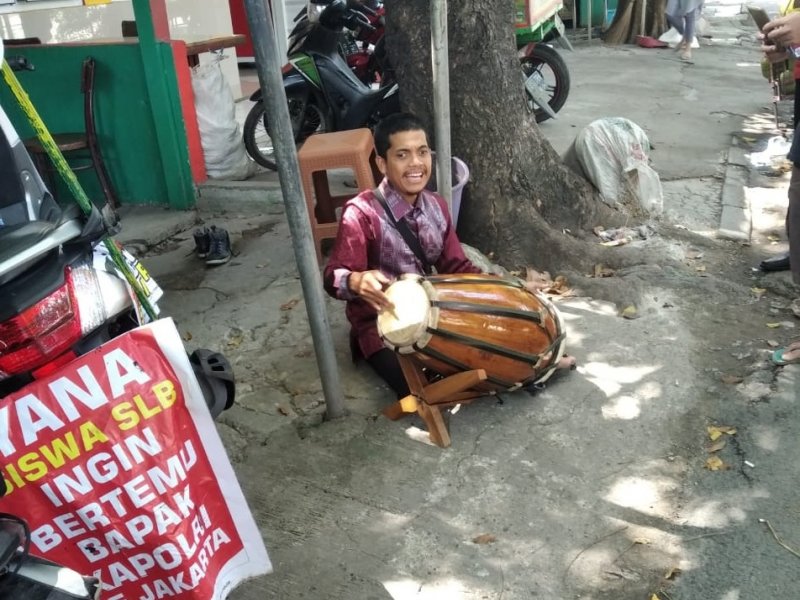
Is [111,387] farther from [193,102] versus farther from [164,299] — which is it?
[193,102]

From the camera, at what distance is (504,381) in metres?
2.95

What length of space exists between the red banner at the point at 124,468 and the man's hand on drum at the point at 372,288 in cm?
99

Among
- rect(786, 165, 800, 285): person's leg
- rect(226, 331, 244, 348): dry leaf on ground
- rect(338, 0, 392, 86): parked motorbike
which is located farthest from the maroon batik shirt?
rect(338, 0, 392, 86): parked motorbike

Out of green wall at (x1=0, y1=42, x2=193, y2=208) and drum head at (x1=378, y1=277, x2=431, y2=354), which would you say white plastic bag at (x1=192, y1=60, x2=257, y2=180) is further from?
drum head at (x1=378, y1=277, x2=431, y2=354)

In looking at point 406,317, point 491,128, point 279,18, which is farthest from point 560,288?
point 279,18

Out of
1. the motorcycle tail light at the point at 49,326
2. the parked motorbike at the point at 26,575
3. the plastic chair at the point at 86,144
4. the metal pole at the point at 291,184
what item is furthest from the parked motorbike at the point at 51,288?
the plastic chair at the point at 86,144

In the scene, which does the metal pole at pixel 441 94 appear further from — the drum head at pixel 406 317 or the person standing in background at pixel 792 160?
the person standing in background at pixel 792 160

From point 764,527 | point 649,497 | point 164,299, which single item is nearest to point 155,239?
point 164,299

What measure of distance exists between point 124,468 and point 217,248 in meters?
3.15

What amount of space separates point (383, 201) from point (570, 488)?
1.34 m

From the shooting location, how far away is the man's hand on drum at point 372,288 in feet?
8.90

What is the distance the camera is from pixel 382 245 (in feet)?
10.3

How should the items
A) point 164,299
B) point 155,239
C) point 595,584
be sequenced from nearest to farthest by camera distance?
point 595,584 < point 164,299 < point 155,239

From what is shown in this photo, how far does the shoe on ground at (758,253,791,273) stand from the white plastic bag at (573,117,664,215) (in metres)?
0.92
